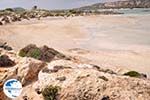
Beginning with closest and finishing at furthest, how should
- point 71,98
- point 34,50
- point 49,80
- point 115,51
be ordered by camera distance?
point 71,98 < point 49,80 < point 34,50 < point 115,51

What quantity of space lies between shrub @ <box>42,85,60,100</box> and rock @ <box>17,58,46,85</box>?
2.17 metres

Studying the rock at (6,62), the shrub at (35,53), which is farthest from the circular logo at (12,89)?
the shrub at (35,53)

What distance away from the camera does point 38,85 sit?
38.8 ft

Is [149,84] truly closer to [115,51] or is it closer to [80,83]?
[80,83]

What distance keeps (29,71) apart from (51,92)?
2551 millimetres

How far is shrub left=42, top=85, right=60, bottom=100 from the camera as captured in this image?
428 inches

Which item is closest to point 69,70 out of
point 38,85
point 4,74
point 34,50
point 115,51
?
point 38,85

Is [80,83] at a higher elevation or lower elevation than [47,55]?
higher

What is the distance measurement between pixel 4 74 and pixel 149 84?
525cm

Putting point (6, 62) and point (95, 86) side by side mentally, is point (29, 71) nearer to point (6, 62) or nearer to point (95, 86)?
point (6, 62)

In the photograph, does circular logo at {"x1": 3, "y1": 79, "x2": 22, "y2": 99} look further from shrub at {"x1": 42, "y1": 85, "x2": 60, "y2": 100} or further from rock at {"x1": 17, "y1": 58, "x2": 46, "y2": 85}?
rock at {"x1": 17, "y1": 58, "x2": 46, "y2": 85}

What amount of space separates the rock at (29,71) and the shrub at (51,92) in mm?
2170

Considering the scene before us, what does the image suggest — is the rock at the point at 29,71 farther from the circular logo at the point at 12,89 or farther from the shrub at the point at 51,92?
the circular logo at the point at 12,89

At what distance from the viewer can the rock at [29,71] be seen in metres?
13.2
